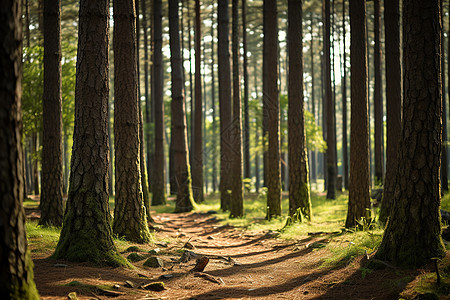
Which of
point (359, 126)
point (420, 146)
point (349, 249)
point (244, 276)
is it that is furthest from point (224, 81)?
point (420, 146)

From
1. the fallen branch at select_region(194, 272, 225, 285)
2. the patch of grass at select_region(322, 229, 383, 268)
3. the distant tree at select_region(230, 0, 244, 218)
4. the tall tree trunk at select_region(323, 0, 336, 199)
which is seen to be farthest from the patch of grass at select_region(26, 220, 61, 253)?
the tall tree trunk at select_region(323, 0, 336, 199)

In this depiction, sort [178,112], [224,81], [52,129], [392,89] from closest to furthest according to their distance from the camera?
[52,129] → [392,89] → [224,81] → [178,112]

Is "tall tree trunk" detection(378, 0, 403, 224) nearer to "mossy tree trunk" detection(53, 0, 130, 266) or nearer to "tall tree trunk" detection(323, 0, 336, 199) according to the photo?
"mossy tree trunk" detection(53, 0, 130, 266)

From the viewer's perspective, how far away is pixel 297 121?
1145 cm

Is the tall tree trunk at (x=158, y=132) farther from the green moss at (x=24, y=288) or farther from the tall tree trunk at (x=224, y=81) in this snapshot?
the green moss at (x=24, y=288)

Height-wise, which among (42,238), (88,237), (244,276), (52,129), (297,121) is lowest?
(244,276)

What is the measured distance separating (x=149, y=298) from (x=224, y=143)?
1082 centimetres

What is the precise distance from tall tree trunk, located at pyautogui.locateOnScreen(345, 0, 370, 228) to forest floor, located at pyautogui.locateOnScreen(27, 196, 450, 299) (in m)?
1.11

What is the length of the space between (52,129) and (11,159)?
6.48 m

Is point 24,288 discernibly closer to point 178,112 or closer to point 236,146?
point 236,146

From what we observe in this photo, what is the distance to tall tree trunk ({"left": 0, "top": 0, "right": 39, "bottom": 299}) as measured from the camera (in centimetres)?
295

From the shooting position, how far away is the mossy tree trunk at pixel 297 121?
1140 cm

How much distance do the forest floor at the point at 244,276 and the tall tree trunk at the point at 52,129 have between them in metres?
2.02

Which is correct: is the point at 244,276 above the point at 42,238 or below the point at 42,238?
below
